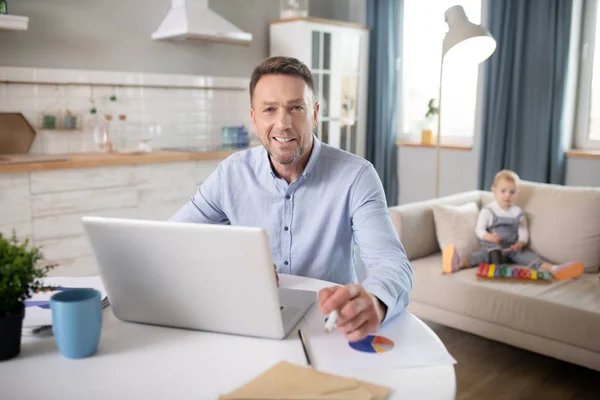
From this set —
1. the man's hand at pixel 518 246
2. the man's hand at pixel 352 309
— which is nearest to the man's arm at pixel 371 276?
the man's hand at pixel 352 309

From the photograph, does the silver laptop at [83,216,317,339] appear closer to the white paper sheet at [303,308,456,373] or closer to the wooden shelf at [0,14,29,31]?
the white paper sheet at [303,308,456,373]

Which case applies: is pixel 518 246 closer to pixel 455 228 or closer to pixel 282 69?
pixel 455 228

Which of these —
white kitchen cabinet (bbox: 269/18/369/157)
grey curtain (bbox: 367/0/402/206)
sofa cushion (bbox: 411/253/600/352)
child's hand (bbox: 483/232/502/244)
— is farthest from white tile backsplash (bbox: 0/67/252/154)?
child's hand (bbox: 483/232/502/244)

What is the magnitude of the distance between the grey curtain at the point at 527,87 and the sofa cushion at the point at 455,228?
1.25 metres

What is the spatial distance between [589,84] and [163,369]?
387cm

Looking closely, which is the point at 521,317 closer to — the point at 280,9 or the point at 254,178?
the point at 254,178

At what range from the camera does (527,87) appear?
Answer: 4012 mm

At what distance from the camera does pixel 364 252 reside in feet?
4.75

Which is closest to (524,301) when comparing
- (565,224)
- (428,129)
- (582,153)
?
(565,224)

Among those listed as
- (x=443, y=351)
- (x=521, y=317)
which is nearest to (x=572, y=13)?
(x=521, y=317)

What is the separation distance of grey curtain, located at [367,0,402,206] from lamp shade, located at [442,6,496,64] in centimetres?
→ 162

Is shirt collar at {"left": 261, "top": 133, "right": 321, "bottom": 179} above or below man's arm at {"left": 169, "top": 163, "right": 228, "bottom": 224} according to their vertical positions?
above

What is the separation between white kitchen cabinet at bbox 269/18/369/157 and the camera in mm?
4680

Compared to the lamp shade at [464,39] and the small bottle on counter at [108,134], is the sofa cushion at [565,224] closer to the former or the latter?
the lamp shade at [464,39]
